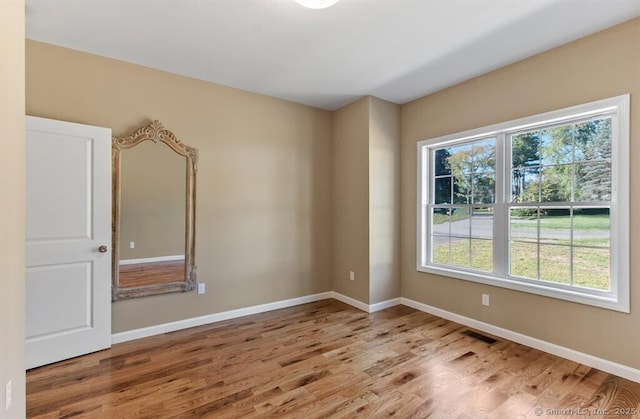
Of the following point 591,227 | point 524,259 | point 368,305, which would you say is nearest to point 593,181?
point 591,227

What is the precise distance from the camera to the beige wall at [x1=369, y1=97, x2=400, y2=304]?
3.78 m

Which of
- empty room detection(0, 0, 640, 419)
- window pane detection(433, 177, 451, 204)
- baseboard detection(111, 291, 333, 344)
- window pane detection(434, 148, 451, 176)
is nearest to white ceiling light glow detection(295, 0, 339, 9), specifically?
empty room detection(0, 0, 640, 419)

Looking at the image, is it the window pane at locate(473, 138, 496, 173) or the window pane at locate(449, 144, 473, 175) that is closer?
the window pane at locate(473, 138, 496, 173)

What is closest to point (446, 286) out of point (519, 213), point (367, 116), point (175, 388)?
point (519, 213)

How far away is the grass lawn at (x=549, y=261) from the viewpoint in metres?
2.51

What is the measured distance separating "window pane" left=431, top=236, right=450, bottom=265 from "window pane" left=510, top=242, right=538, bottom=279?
2.42 ft

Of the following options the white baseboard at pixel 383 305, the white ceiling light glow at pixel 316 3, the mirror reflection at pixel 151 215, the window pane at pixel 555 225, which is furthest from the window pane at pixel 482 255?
the mirror reflection at pixel 151 215

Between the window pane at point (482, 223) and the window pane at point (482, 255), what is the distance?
0.24 ft

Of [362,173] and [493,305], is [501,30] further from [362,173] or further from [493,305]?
[493,305]

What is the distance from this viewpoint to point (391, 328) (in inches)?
127

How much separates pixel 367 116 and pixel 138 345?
11.3 feet

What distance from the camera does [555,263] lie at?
275 centimetres

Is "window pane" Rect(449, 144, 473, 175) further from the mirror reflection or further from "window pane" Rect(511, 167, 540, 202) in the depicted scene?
the mirror reflection

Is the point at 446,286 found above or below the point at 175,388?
above
